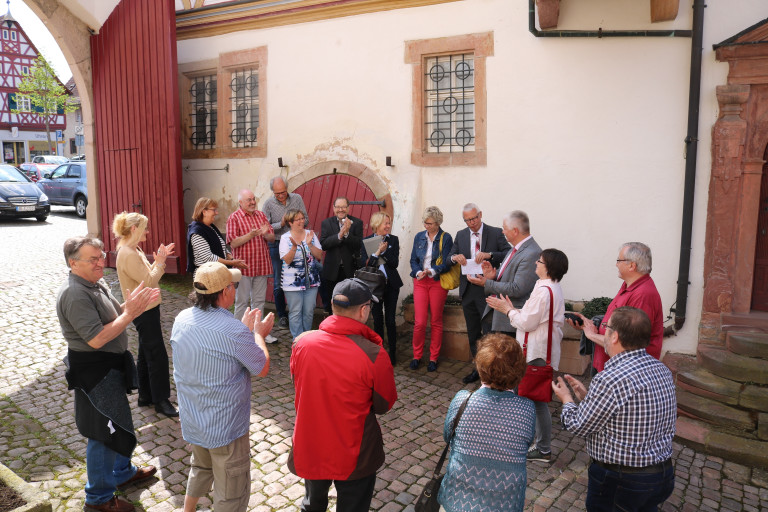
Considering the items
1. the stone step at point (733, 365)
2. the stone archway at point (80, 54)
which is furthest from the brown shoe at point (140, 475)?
the stone archway at point (80, 54)

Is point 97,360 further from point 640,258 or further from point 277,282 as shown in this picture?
point 277,282

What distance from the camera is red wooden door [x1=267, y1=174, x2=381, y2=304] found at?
7.67m

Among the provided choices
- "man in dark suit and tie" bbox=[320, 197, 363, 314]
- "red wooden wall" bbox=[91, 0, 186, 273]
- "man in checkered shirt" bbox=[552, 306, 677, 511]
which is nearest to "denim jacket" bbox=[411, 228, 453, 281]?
"man in dark suit and tie" bbox=[320, 197, 363, 314]

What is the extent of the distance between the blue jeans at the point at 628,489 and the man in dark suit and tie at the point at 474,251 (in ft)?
9.29

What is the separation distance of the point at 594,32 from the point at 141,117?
6.65 meters

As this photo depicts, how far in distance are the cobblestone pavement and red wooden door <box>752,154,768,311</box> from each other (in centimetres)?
212

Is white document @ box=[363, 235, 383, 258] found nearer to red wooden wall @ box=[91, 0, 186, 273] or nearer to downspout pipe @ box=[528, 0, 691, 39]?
downspout pipe @ box=[528, 0, 691, 39]

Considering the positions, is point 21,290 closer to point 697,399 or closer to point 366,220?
point 366,220

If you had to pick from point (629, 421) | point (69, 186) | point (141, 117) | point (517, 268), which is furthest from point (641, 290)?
point (69, 186)

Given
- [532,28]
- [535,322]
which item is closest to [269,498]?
[535,322]

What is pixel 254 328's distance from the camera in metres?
3.19

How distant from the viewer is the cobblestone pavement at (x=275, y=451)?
148 inches

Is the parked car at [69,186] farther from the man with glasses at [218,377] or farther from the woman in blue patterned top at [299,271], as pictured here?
the man with glasses at [218,377]

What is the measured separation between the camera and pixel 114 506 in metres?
3.44
